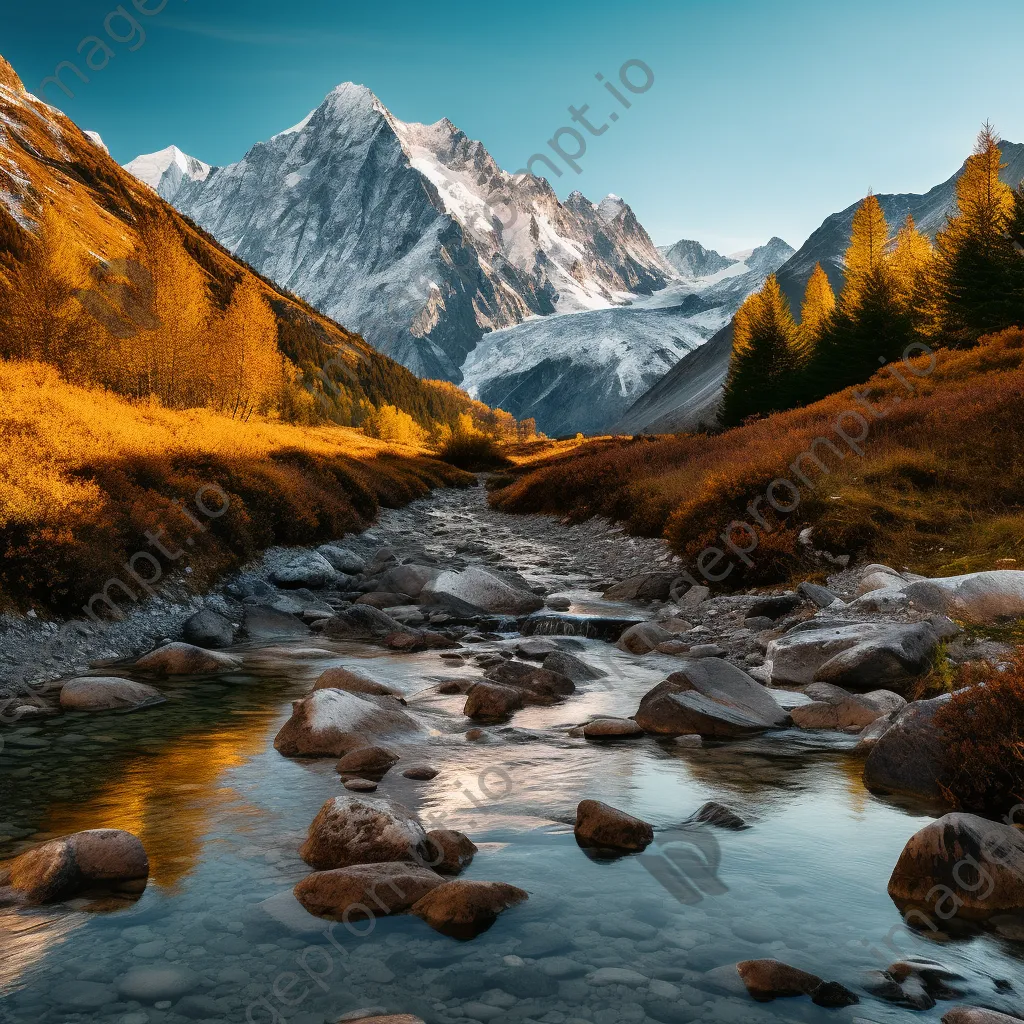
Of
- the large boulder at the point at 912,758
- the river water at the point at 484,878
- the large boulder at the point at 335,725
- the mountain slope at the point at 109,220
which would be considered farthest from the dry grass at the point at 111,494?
the mountain slope at the point at 109,220

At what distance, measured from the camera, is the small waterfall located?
526 inches

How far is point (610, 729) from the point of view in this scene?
7.96 m

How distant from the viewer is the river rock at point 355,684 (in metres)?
9.29

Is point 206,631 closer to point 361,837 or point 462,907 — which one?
point 361,837

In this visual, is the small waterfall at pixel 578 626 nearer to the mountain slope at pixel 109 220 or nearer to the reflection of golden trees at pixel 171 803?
the reflection of golden trees at pixel 171 803

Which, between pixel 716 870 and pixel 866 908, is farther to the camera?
pixel 716 870

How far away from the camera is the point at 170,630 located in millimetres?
12250

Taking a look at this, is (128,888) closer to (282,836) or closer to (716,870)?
(282,836)

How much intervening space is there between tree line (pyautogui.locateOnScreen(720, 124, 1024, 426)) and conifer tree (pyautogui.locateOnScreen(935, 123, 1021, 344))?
6 centimetres

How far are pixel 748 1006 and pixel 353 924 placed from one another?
219cm

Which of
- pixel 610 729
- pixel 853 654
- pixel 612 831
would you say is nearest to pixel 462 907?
pixel 612 831

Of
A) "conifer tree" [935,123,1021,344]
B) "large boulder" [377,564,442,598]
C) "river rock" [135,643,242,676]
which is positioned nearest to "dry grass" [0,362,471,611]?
"river rock" [135,643,242,676]

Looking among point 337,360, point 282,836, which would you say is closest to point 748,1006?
point 282,836

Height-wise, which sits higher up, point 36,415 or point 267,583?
point 36,415
